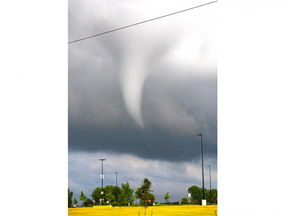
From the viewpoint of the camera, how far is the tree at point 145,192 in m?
3.04

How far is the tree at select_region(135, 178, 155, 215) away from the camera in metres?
3.04

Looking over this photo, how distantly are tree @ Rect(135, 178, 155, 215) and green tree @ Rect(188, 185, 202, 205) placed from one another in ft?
1.60

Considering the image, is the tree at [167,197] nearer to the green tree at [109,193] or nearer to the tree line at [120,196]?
the tree line at [120,196]

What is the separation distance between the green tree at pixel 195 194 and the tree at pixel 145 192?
49cm

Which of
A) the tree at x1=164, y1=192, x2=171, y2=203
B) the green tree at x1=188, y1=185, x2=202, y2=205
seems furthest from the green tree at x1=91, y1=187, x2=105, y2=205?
the green tree at x1=188, y1=185, x2=202, y2=205

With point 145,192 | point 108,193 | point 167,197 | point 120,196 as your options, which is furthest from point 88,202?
point 167,197
